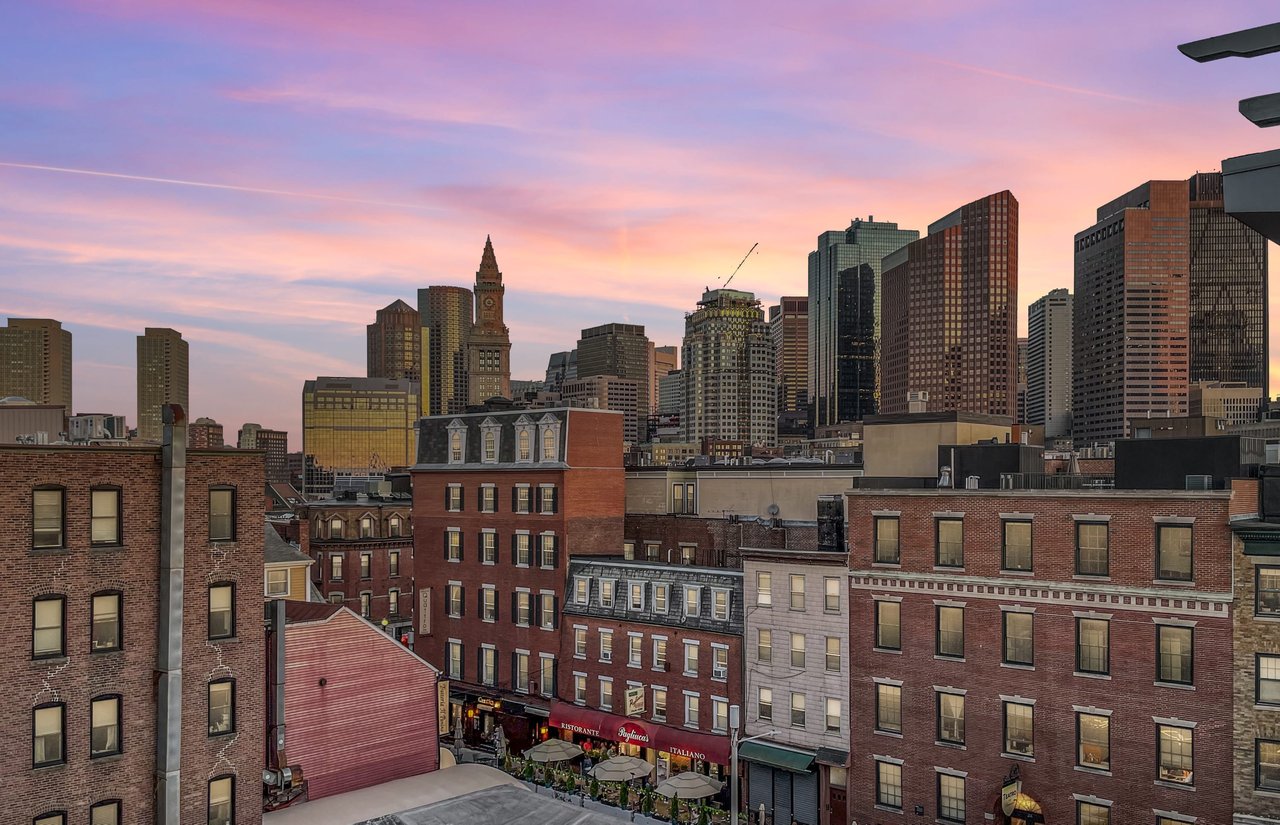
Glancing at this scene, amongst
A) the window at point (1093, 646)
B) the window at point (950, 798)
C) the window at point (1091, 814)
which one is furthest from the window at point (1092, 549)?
the window at point (950, 798)

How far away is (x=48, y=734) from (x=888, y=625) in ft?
105

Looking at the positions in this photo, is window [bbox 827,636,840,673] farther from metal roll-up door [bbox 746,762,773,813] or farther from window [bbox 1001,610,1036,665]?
window [bbox 1001,610,1036,665]

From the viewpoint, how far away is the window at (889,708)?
42.3 meters

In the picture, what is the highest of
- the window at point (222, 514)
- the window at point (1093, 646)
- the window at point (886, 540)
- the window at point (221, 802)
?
the window at point (222, 514)

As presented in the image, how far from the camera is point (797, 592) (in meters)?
46.3

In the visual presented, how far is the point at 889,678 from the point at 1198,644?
40.4 ft

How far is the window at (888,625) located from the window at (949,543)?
9.54 feet

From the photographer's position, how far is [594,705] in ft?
185

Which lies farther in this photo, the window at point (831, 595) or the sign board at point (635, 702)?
the sign board at point (635, 702)

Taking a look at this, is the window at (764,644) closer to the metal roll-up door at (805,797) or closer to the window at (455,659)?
the metal roll-up door at (805,797)

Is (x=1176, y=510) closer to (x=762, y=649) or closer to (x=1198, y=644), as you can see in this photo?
(x=1198, y=644)

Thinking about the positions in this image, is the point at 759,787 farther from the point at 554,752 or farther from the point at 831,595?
the point at 554,752

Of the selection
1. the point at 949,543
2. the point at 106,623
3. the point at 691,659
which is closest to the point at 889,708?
the point at 949,543

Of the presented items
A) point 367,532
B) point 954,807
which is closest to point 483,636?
point 367,532
